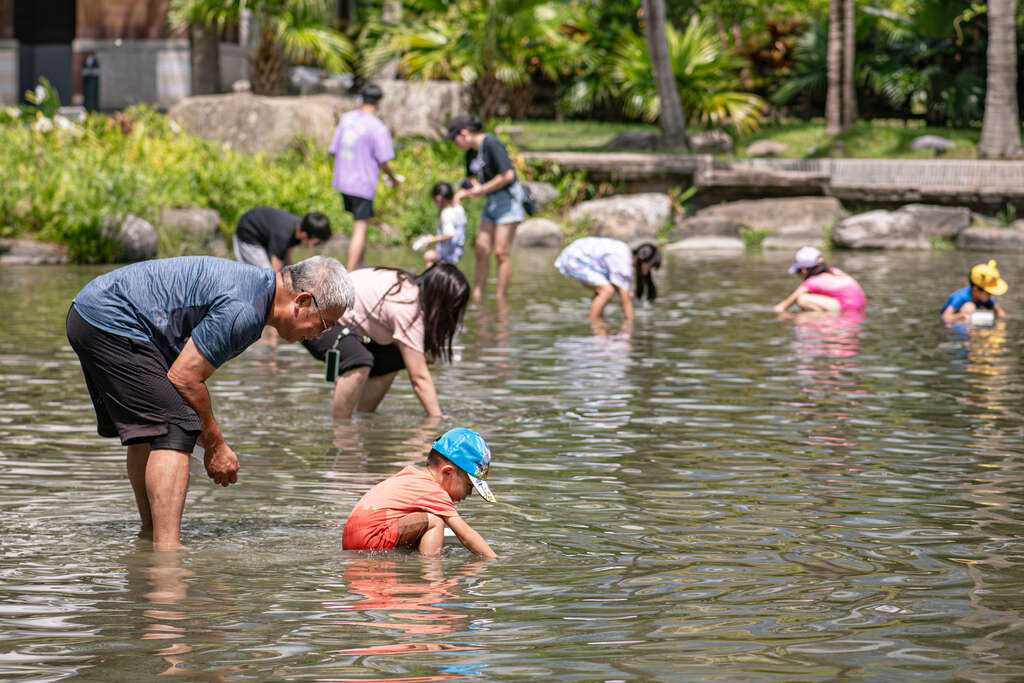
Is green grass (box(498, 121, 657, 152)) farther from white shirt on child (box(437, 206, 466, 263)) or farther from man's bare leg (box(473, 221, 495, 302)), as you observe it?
white shirt on child (box(437, 206, 466, 263))

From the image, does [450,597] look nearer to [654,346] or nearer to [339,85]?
[654,346]

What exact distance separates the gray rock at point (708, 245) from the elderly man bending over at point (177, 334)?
18969mm

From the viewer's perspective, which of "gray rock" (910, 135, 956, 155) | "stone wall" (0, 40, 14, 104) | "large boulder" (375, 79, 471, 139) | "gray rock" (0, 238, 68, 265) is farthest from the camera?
"stone wall" (0, 40, 14, 104)

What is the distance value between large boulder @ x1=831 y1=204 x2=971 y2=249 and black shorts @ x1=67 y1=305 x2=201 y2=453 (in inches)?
782

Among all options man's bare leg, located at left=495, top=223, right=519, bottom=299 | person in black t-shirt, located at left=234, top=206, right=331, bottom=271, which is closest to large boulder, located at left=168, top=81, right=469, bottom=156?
man's bare leg, located at left=495, top=223, right=519, bottom=299

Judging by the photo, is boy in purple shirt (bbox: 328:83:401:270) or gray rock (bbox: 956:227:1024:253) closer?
boy in purple shirt (bbox: 328:83:401:270)

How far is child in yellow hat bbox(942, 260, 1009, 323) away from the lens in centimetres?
1455

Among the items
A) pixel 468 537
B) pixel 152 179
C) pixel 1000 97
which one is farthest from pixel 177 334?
pixel 1000 97

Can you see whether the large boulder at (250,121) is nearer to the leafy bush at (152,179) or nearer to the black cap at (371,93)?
the leafy bush at (152,179)

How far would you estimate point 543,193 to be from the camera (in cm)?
2670

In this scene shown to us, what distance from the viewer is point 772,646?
5.17m

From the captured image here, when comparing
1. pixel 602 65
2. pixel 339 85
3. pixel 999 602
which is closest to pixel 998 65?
pixel 602 65

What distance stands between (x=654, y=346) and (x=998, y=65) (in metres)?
16.6

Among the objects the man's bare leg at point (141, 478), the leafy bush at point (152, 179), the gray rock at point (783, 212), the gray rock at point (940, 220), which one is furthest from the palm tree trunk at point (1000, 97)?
the man's bare leg at point (141, 478)
